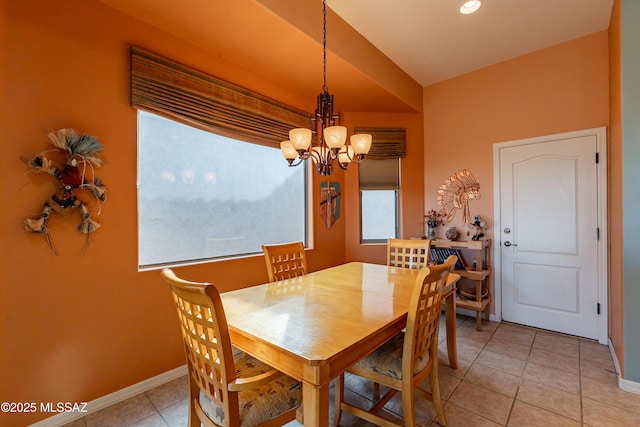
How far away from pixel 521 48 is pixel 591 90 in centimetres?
81

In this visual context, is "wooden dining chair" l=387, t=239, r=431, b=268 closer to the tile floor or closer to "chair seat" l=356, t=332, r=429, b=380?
the tile floor

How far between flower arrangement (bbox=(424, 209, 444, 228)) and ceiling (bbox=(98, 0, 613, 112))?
4.84ft

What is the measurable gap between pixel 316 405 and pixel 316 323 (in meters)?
0.34

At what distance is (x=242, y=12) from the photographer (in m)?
1.95

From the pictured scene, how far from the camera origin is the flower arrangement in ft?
12.1

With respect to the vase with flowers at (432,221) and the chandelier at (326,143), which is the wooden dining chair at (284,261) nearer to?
the chandelier at (326,143)

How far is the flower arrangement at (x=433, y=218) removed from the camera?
3678 mm

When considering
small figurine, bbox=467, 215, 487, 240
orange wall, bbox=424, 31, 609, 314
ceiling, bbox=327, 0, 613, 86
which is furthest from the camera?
small figurine, bbox=467, 215, 487, 240

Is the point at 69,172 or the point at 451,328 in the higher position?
the point at 69,172

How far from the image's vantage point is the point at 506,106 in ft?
10.9

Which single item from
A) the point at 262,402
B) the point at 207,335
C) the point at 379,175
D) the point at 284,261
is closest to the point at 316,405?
the point at 262,402

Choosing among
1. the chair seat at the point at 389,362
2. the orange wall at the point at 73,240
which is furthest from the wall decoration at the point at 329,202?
the chair seat at the point at 389,362

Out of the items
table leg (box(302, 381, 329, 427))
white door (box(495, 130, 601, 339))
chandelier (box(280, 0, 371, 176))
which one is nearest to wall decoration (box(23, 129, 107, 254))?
chandelier (box(280, 0, 371, 176))

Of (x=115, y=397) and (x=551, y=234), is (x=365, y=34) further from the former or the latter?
(x=115, y=397)
